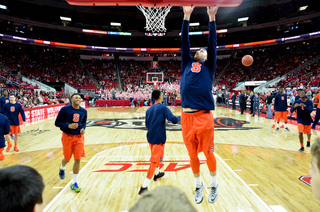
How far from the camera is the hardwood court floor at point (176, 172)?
121 inches

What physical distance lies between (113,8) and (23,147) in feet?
96.3

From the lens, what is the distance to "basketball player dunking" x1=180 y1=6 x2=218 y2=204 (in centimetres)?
257

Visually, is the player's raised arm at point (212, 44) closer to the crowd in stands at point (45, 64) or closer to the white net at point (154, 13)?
the white net at point (154, 13)

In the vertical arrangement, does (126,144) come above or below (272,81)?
below

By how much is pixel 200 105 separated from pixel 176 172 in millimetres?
2384

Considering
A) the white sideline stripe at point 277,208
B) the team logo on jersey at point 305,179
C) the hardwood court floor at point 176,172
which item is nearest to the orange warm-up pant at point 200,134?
the hardwood court floor at point 176,172

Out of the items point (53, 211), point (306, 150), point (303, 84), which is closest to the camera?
point (53, 211)

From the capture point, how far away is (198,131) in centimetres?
255

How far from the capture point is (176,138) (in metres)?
7.90

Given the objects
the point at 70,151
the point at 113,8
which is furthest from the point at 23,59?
the point at 70,151

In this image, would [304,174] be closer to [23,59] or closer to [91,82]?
[91,82]

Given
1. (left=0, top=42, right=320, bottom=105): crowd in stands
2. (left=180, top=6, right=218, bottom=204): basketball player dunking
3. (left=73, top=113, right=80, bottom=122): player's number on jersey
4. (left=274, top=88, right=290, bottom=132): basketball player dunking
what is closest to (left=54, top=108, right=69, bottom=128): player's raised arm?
(left=73, top=113, right=80, bottom=122): player's number on jersey

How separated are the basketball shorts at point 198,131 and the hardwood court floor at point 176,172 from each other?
112 centimetres

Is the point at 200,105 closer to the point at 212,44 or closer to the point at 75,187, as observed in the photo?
the point at 212,44
